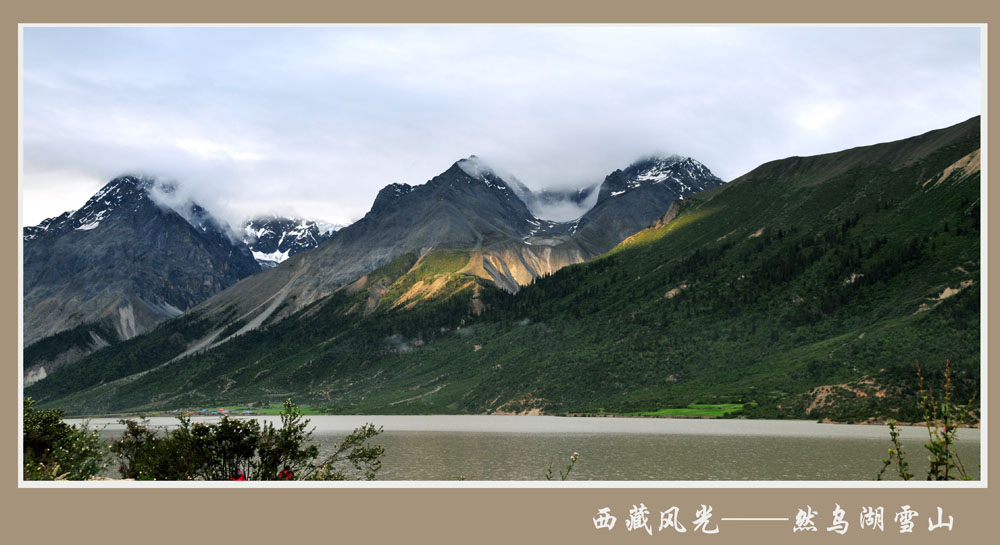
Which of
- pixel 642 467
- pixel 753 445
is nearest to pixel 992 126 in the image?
pixel 642 467

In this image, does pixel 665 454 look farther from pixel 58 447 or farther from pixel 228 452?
pixel 58 447

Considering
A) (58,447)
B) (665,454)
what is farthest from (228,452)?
(665,454)

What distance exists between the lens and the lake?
7700 cm

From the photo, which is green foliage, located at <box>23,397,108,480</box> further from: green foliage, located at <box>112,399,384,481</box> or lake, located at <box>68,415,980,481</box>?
lake, located at <box>68,415,980,481</box>

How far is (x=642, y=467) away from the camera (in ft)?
273

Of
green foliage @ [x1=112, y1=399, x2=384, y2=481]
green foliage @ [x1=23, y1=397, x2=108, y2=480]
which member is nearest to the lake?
green foliage @ [x1=23, y1=397, x2=108, y2=480]

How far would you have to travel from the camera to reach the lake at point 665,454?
77.0 m

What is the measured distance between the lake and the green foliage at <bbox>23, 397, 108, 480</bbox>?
12347 mm

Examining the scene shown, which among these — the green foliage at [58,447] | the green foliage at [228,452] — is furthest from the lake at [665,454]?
the green foliage at [228,452]

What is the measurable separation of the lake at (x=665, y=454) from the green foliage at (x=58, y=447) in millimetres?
12347

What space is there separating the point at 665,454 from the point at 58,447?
220ft

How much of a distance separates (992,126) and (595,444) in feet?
272

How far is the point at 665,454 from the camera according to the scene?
320 feet

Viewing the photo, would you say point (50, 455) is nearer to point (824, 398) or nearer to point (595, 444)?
point (595, 444)
